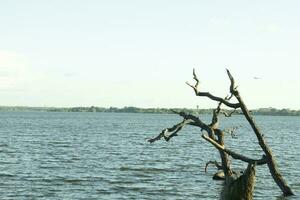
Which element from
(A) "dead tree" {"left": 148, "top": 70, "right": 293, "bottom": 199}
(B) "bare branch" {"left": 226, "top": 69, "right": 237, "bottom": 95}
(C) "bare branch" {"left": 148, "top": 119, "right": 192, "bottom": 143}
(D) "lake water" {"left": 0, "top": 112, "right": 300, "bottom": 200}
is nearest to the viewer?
(A) "dead tree" {"left": 148, "top": 70, "right": 293, "bottom": 199}

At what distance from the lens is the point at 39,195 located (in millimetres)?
30969

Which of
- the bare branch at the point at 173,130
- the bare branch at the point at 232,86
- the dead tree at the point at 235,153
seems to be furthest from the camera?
the bare branch at the point at 173,130

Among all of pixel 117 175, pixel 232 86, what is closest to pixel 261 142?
pixel 232 86

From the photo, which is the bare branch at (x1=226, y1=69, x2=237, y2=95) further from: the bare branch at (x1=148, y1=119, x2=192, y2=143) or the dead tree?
the bare branch at (x1=148, y1=119, x2=192, y2=143)

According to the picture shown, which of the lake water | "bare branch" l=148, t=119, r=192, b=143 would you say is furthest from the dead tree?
the lake water

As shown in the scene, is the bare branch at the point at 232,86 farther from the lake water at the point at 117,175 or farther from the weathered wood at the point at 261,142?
the lake water at the point at 117,175

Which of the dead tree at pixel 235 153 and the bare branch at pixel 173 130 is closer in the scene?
the dead tree at pixel 235 153

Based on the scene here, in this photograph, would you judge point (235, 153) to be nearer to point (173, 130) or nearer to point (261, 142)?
point (261, 142)

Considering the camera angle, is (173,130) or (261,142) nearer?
(261,142)

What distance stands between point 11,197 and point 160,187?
9067 mm

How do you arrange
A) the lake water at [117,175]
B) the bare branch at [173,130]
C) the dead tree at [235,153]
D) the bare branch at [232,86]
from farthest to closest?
the lake water at [117,175] < the bare branch at [173,130] < the bare branch at [232,86] < the dead tree at [235,153]

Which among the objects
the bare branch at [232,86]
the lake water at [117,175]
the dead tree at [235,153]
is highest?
the bare branch at [232,86]

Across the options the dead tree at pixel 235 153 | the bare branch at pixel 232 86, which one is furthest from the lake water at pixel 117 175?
the bare branch at pixel 232 86

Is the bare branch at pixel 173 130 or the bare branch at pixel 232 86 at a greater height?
the bare branch at pixel 232 86
